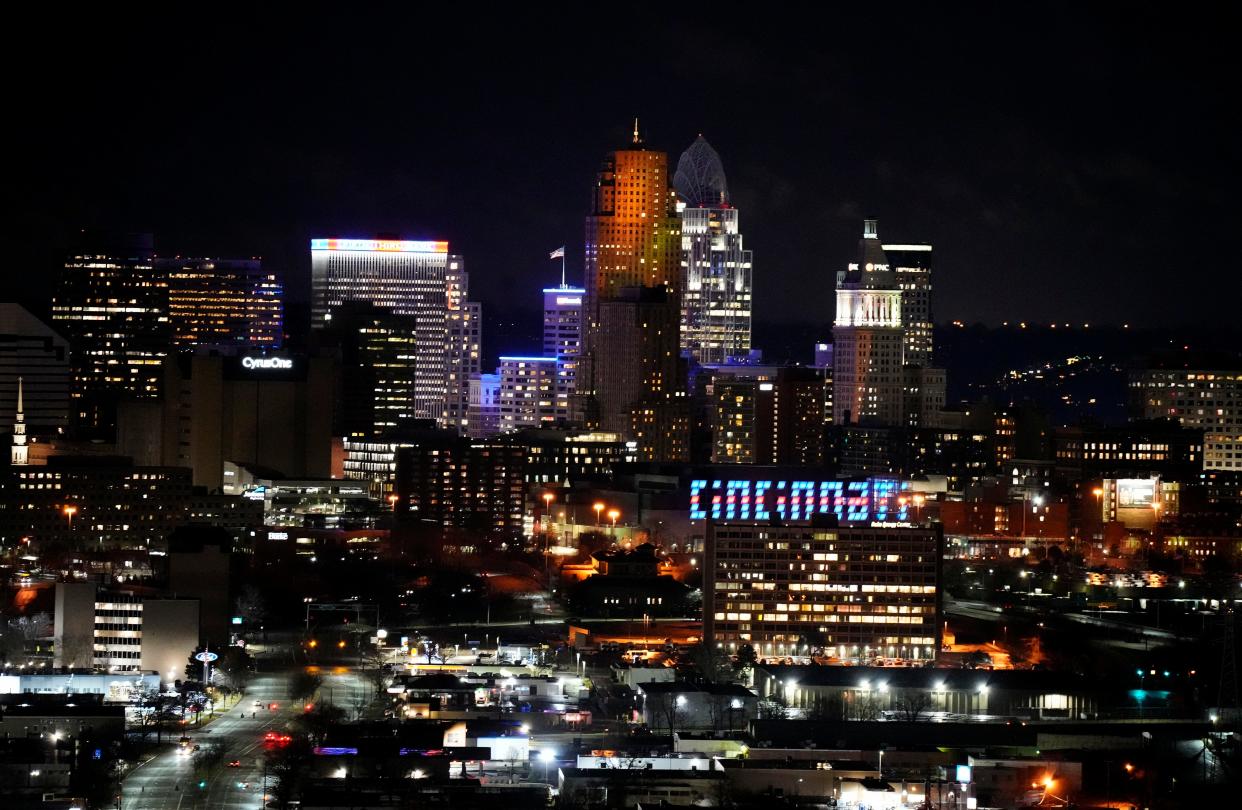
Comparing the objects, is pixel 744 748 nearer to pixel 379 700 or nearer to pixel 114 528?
pixel 379 700

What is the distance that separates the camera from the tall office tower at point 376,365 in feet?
314

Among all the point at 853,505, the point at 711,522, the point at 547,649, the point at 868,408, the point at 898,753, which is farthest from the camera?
the point at 868,408

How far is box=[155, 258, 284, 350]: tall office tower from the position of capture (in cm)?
11481

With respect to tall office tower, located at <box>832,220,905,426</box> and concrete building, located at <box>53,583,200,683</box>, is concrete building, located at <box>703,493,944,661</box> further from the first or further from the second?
tall office tower, located at <box>832,220,905,426</box>

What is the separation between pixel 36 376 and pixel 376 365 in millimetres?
12031

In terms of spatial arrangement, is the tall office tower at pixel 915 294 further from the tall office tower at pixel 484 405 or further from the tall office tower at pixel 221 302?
the tall office tower at pixel 221 302

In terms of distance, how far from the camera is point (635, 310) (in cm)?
9762

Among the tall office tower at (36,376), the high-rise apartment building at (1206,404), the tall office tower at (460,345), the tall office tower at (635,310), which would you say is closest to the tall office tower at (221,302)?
the tall office tower at (460,345)

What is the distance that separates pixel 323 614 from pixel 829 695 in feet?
51.2

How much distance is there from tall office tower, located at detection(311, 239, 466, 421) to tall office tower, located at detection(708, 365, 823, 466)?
12.7 metres

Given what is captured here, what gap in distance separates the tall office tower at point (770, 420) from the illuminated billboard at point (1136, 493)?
16270 millimetres

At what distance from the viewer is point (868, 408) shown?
365 ft

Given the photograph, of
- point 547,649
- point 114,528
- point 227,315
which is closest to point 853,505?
point 114,528

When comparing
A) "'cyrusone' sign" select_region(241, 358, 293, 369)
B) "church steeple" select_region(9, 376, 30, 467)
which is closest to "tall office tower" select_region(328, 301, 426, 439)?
"'cyrusone' sign" select_region(241, 358, 293, 369)
